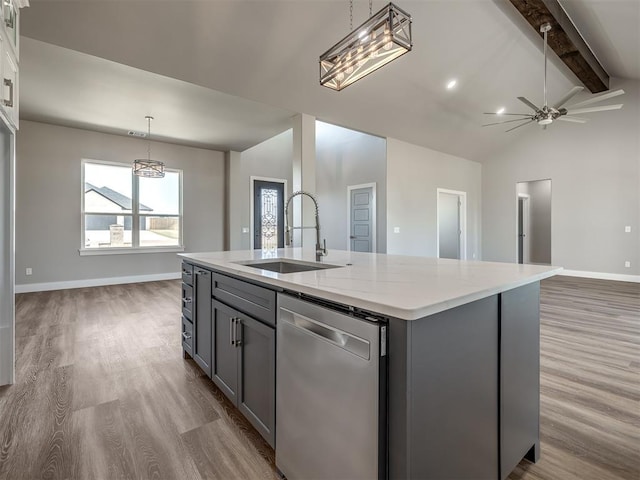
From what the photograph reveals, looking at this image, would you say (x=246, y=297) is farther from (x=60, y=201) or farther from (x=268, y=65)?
(x=60, y=201)

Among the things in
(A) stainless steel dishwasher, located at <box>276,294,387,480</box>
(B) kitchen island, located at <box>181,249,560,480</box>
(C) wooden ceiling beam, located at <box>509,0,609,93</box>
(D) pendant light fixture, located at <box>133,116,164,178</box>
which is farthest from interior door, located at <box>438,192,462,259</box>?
(A) stainless steel dishwasher, located at <box>276,294,387,480</box>

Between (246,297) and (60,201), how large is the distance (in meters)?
5.56

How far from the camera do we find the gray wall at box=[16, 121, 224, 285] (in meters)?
5.09

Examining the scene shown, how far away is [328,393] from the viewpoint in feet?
3.59

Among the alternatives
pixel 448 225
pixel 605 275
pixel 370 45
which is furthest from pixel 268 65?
pixel 605 275

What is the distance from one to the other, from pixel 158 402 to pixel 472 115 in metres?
6.66

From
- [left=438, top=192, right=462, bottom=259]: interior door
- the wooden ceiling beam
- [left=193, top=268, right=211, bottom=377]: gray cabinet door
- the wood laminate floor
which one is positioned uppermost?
the wooden ceiling beam

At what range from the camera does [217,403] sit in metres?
1.99

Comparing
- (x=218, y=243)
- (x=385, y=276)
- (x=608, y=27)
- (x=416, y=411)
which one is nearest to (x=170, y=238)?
(x=218, y=243)

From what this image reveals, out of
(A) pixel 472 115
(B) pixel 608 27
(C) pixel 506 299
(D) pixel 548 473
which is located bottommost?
(D) pixel 548 473

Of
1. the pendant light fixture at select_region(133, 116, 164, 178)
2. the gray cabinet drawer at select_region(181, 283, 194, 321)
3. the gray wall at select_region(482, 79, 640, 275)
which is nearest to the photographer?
the gray cabinet drawer at select_region(181, 283, 194, 321)

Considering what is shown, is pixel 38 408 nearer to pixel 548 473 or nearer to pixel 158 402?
pixel 158 402

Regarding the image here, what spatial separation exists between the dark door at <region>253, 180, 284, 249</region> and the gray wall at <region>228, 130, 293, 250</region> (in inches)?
7.0

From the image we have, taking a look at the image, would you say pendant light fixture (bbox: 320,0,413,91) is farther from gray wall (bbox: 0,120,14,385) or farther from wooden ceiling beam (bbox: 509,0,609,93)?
wooden ceiling beam (bbox: 509,0,609,93)
